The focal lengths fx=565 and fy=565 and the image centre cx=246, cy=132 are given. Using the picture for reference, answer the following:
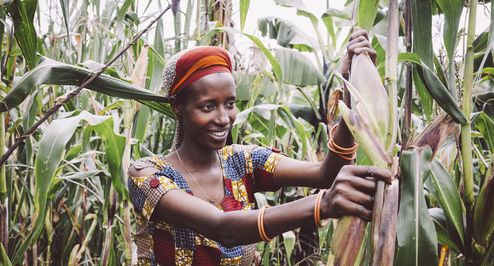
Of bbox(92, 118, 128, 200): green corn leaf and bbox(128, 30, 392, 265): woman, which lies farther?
bbox(92, 118, 128, 200): green corn leaf

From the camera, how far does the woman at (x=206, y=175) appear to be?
1153 mm

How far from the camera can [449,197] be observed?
120cm

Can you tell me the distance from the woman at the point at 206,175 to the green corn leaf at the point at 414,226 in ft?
0.69

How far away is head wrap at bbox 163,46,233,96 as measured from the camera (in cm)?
134

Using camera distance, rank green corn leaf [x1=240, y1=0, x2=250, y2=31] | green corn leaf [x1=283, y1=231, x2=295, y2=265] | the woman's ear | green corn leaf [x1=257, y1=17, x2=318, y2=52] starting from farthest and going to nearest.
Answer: green corn leaf [x1=257, y1=17, x2=318, y2=52]
green corn leaf [x1=283, y1=231, x2=295, y2=265]
green corn leaf [x1=240, y1=0, x2=250, y2=31]
the woman's ear

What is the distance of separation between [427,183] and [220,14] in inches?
39.4

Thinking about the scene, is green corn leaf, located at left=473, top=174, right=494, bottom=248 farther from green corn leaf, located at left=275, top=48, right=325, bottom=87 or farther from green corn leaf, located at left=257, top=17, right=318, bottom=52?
green corn leaf, located at left=257, top=17, right=318, bottom=52

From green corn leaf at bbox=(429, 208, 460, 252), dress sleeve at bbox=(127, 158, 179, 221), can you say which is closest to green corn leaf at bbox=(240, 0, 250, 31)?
dress sleeve at bbox=(127, 158, 179, 221)

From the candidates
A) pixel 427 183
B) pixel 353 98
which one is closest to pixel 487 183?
pixel 427 183

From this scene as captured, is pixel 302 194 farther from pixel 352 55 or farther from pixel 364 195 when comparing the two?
pixel 364 195

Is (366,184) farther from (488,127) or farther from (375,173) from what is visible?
(488,127)

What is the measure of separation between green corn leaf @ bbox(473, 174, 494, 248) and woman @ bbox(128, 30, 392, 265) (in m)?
0.28

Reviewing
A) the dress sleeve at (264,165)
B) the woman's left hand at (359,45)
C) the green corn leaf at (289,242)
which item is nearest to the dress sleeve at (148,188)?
the dress sleeve at (264,165)

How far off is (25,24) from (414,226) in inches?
37.9
